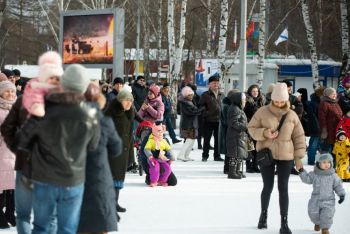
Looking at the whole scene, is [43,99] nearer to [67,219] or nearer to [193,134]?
[67,219]

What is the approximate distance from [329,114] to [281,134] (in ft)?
20.6

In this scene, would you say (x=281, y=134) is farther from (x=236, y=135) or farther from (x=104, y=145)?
(x=236, y=135)

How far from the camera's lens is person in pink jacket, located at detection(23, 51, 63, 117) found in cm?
509

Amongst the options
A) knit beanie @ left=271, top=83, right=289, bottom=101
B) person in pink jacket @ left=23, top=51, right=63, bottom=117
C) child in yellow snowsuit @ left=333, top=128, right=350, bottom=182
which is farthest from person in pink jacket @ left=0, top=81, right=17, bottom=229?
child in yellow snowsuit @ left=333, top=128, right=350, bottom=182

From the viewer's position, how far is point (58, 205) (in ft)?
17.2

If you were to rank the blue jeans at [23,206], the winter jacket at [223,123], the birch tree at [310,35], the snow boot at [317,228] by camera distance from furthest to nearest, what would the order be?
the birch tree at [310,35] < the winter jacket at [223,123] < the snow boot at [317,228] < the blue jeans at [23,206]

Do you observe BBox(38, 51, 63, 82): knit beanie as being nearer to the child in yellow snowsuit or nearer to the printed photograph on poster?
the child in yellow snowsuit

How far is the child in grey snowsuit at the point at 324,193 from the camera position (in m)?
7.90

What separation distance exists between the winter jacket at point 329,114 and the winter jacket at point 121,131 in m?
6.13

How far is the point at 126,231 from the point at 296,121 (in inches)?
87.3

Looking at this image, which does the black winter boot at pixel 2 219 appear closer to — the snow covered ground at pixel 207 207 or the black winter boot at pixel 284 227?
the snow covered ground at pixel 207 207

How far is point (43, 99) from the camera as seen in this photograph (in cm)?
517

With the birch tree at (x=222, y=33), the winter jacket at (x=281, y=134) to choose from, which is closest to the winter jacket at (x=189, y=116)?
the birch tree at (x=222, y=33)

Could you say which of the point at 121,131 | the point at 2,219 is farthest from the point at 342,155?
the point at 2,219
